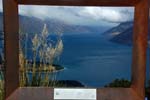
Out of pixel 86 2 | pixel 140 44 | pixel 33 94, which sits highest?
pixel 86 2

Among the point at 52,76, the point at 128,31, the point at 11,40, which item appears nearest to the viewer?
the point at 11,40

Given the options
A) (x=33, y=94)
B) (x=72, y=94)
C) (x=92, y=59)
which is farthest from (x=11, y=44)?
(x=92, y=59)

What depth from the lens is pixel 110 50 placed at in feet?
6.23

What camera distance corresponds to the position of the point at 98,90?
1.60m

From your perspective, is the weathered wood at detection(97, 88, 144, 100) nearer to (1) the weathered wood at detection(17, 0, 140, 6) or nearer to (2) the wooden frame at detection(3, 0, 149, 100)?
(2) the wooden frame at detection(3, 0, 149, 100)

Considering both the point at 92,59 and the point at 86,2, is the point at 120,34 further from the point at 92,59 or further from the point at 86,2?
the point at 86,2

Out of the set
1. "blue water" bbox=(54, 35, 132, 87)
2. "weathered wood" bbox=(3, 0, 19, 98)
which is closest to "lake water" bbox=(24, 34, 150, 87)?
"blue water" bbox=(54, 35, 132, 87)

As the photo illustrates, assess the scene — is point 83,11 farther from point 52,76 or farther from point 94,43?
point 52,76

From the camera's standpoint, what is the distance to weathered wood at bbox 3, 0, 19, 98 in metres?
1.52

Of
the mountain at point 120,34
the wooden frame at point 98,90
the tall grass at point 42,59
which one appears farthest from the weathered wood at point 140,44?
the tall grass at point 42,59

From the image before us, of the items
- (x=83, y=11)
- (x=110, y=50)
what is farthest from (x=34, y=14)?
(x=110, y=50)

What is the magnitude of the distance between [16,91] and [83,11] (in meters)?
0.59

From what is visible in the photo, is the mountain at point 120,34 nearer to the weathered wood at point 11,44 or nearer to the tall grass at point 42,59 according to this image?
the tall grass at point 42,59

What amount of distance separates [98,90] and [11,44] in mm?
469
